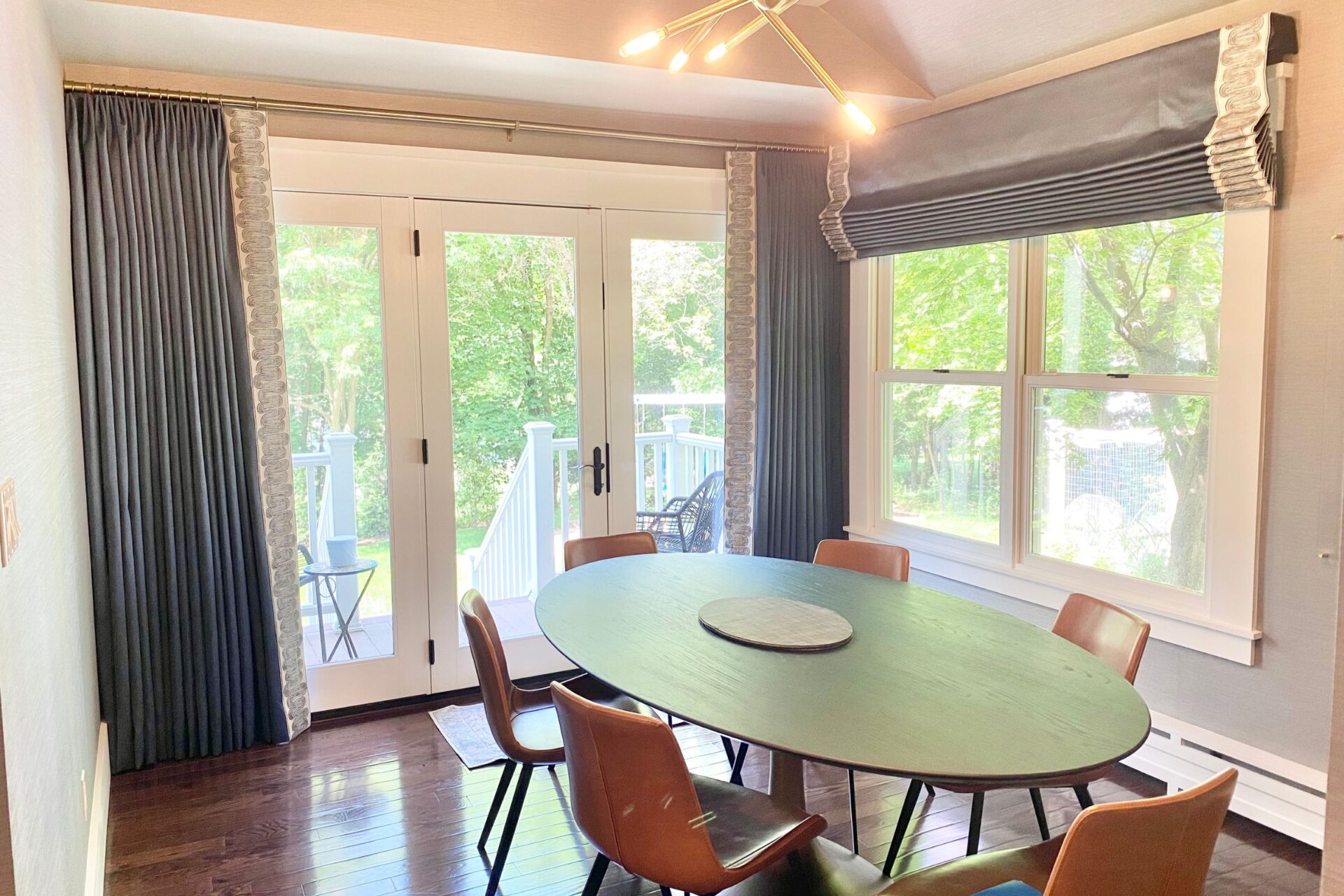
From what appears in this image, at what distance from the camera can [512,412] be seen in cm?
402

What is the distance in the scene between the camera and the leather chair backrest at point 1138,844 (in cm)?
145

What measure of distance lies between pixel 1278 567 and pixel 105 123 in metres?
3.96

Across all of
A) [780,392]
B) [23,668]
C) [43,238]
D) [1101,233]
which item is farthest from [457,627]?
[1101,233]

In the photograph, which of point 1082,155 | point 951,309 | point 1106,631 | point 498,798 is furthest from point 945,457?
point 498,798

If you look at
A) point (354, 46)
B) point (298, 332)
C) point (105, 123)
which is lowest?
point (298, 332)

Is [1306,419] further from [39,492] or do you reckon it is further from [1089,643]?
[39,492]

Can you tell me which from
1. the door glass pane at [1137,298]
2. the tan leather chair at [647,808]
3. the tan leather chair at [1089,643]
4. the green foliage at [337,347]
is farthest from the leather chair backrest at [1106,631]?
the green foliage at [337,347]

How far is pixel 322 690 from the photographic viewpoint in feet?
12.3

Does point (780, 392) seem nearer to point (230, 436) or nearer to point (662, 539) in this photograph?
point (662, 539)

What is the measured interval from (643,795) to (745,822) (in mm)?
336

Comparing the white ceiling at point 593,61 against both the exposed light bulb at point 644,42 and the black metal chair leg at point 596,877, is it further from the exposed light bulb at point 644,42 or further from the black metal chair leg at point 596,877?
the black metal chair leg at point 596,877

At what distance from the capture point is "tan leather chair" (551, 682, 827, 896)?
1.77 metres

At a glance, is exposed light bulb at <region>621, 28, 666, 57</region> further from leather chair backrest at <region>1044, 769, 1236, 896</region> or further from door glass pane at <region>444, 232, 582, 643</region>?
door glass pane at <region>444, 232, 582, 643</region>

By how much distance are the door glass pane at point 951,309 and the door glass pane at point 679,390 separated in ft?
2.73
